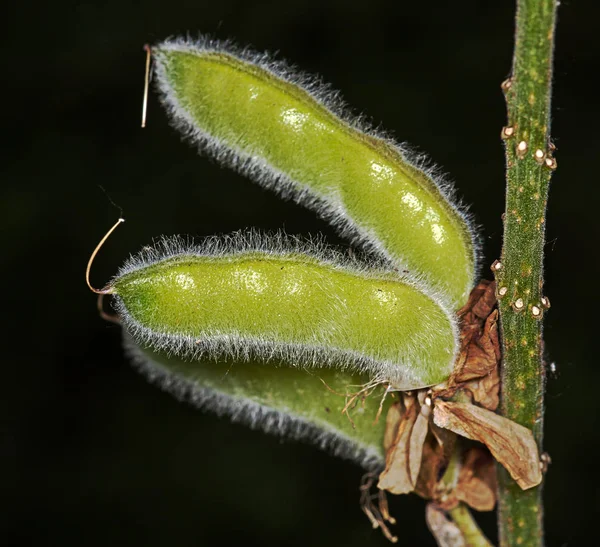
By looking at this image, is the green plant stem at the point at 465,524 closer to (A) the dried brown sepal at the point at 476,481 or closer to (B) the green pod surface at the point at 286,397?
(A) the dried brown sepal at the point at 476,481

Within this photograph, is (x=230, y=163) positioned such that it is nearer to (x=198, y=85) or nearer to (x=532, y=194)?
(x=198, y=85)

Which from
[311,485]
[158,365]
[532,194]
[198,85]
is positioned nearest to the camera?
[532,194]

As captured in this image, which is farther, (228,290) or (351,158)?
(351,158)

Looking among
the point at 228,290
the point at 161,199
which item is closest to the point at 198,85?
the point at 228,290

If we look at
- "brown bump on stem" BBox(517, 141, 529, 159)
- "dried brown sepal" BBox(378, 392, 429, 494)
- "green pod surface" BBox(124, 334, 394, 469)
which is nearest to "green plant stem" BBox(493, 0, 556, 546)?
"brown bump on stem" BBox(517, 141, 529, 159)

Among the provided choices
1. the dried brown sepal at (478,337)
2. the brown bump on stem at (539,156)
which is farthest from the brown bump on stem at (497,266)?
the brown bump on stem at (539,156)

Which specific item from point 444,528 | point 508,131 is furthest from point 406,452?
point 508,131

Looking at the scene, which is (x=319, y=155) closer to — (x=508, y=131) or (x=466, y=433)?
(x=508, y=131)
